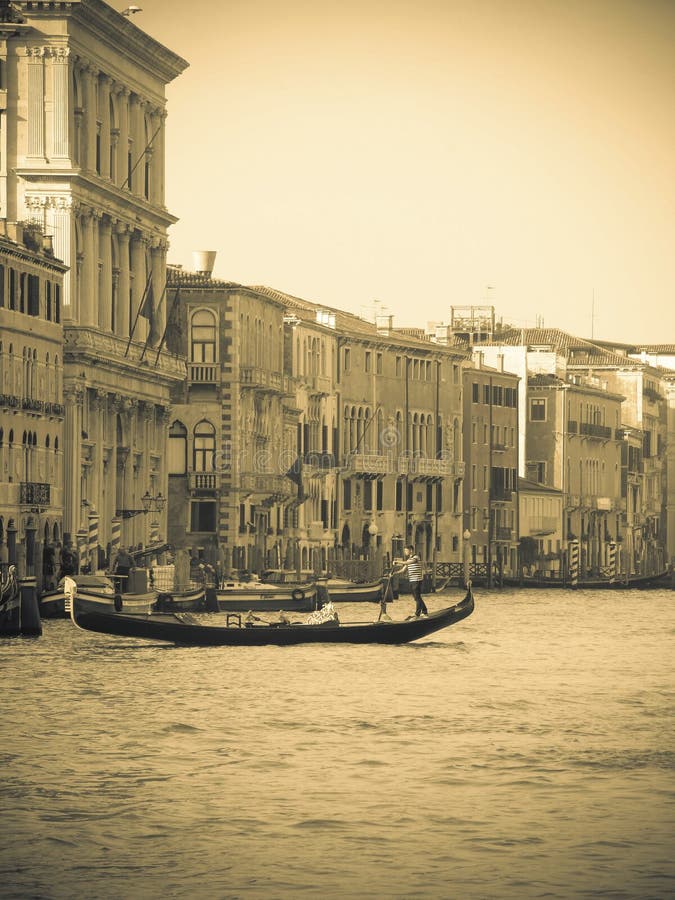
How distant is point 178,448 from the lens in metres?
80.1

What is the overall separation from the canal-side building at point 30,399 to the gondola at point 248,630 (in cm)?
1771

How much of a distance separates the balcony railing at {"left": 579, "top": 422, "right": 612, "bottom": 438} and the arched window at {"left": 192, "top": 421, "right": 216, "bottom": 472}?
41.9 m

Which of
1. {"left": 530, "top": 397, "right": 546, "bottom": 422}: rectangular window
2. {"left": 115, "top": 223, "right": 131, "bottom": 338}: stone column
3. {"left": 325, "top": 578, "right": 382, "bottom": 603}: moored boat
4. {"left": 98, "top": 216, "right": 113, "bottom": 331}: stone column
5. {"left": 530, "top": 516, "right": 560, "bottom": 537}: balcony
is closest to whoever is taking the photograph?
{"left": 325, "top": 578, "right": 382, "bottom": 603}: moored boat

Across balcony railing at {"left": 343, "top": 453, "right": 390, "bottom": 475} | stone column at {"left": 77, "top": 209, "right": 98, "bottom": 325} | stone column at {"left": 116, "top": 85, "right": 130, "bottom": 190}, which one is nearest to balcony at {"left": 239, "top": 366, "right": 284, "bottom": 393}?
stone column at {"left": 116, "top": 85, "right": 130, "bottom": 190}

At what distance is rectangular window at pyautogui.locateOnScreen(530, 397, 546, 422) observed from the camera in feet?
382

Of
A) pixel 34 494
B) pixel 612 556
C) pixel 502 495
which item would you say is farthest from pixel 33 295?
pixel 612 556

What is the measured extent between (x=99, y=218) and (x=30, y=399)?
404 inches

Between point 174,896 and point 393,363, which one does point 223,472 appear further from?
point 174,896

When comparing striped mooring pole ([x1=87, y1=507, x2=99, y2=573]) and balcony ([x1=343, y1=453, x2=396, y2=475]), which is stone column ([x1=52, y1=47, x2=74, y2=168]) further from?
balcony ([x1=343, y1=453, x2=396, y2=475])

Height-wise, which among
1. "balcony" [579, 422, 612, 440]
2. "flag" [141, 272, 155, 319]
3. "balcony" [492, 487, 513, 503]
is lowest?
"balcony" [492, 487, 513, 503]

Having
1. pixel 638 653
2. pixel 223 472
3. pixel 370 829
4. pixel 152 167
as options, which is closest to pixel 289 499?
pixel 223 472

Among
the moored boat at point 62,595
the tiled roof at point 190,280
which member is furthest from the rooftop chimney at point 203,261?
the moored boat at point 62,595

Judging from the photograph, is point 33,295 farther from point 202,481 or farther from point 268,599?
point 202,481

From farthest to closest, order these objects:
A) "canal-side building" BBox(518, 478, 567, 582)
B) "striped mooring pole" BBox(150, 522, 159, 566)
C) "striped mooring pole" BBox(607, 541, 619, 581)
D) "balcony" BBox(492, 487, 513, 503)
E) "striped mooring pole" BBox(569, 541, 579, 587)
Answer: "striped mooring pole" BBox(607, 541, 619, 581), "canal-side building" BBox(518, 478, 567, 582), "striped mooring pole" BBox(569, 541, 579, 587), "balcony" BBox(492, 487, 513, 503), "striped mooring pole" BBox(150, 522, 159, 566)
